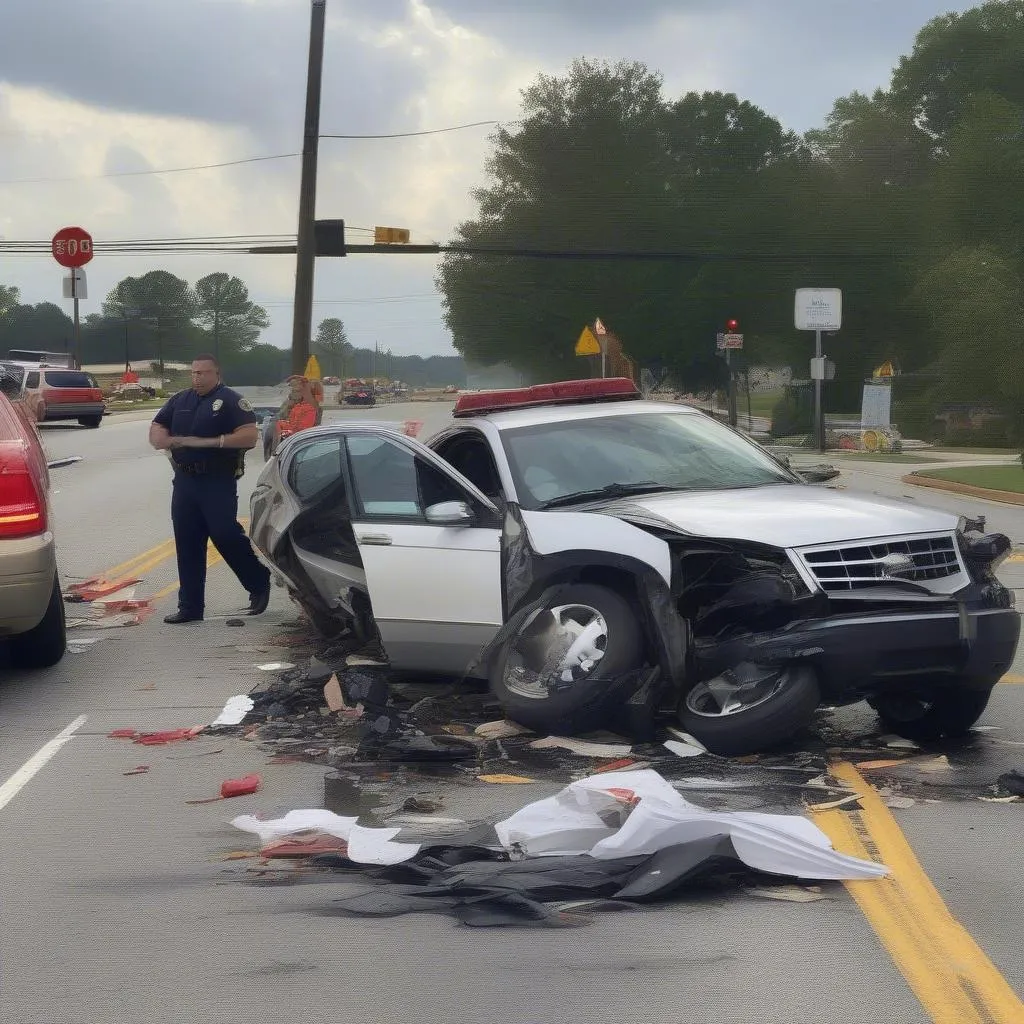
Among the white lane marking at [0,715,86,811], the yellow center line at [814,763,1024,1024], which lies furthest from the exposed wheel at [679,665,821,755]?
the white lane marking at [0,715,86,811]

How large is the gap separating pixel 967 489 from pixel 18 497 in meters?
19.8

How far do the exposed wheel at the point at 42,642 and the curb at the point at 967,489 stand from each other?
56.0 ft

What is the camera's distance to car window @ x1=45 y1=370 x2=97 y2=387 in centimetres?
4408

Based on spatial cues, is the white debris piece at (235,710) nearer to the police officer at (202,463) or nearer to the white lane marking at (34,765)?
the white lane marking at (34,765)

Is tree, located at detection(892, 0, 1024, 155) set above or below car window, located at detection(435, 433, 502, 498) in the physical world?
above

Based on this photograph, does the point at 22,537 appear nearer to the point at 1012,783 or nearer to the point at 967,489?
the point at 1012,783

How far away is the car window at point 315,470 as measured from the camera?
9.95 metres

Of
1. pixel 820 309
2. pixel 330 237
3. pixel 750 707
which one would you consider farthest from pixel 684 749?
pixel 820 309

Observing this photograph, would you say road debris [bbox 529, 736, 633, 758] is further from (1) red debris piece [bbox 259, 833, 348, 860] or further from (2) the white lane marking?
(2) the white lane marking

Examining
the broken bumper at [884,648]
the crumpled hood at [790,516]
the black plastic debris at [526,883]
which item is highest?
the crumpled hood at [790,516]

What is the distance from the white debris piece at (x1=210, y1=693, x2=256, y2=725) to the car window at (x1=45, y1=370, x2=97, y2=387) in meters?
Answer: 36.9

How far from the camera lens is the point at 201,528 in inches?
475

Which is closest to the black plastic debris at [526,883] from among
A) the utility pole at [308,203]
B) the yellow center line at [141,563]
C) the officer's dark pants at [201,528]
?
the officer's dark pants at [201,528]

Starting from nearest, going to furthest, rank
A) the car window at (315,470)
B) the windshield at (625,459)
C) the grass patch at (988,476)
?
the windshield at (625,459) → the car window at (315,470) → the grass patch at (988,476)
